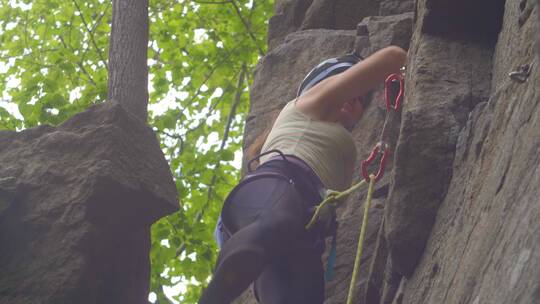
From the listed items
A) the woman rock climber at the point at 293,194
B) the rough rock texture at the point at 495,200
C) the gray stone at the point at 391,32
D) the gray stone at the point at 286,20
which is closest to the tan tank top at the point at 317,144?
the woman rock climber at the point at 293,194

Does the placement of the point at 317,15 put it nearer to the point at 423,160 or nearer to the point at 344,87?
the point at 344,87

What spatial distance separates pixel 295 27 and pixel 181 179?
265 cm

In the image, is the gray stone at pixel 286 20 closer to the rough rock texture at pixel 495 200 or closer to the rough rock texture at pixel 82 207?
the rough rock texture at pixel 82 207

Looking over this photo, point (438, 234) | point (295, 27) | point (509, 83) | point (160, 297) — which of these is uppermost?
point (295, 27)

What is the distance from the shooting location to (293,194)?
445 cm

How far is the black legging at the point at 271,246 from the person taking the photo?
4074mm

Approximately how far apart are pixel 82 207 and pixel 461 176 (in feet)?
7.68

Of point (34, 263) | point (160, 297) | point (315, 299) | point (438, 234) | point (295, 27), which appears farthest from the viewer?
point (160, 297)

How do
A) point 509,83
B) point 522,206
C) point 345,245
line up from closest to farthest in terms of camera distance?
1. point 522,206
2. point 509,83
3. point 345,245

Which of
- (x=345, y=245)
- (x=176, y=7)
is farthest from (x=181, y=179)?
(x=345, y=245)

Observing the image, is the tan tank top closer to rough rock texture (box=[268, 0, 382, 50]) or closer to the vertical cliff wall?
the vertical cliff wall

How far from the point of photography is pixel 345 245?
5496 mm

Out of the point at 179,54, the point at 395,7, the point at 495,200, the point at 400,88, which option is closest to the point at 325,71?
the point at 400,88

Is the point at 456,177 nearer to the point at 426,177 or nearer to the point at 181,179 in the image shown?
the point at 426,177
